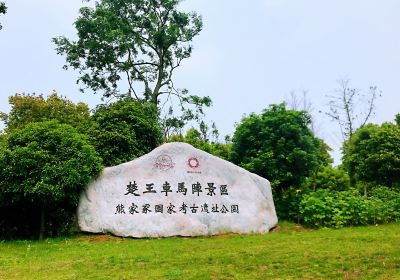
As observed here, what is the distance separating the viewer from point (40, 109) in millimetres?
25594

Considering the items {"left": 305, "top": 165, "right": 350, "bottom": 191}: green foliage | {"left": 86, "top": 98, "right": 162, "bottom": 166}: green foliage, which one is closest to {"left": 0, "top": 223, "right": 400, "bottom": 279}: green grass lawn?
{"left": 86, "top": 98, "right": 162, "bottom": 166}: green foliage

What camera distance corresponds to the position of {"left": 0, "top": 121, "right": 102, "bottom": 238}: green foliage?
35.2 ft

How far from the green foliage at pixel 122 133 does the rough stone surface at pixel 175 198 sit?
1.27 m

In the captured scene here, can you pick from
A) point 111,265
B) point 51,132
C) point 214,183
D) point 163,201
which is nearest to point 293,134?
point 214,183

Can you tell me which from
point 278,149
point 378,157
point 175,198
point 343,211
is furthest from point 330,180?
point 175,198

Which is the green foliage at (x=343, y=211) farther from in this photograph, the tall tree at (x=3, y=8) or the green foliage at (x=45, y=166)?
the tall tree at (x=3, y=8)

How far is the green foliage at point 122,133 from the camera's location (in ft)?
44.0

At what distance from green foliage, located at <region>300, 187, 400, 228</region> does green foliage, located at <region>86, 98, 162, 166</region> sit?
5.03m

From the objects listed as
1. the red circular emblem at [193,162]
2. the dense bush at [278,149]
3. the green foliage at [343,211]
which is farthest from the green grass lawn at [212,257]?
the dense bush at [278,149]

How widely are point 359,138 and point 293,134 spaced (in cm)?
564

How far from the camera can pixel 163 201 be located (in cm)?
1227

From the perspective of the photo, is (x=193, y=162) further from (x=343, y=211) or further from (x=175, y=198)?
(x=343, y=211)

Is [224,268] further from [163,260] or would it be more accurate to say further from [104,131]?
[104,131]

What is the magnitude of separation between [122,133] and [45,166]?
10.5ft
